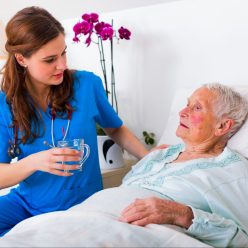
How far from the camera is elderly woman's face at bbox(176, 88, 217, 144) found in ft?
5.59

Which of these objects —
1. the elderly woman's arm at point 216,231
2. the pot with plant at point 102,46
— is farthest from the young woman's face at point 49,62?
the elderly woman's arm at point 216,231

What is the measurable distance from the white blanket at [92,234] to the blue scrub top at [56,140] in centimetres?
46

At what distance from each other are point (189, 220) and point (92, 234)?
0.33m

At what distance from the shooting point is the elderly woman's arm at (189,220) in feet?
4.36

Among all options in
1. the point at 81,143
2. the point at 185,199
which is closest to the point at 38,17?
the point at 81,143

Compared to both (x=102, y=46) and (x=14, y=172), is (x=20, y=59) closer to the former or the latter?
(x=14, y=172)

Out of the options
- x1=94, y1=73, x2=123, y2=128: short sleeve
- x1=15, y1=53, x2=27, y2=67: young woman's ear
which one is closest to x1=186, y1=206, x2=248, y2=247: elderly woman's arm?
x1=94, y1=73, x2=123, y2=128: short sleeve

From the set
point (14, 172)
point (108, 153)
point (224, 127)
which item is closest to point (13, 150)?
point (14, 172)

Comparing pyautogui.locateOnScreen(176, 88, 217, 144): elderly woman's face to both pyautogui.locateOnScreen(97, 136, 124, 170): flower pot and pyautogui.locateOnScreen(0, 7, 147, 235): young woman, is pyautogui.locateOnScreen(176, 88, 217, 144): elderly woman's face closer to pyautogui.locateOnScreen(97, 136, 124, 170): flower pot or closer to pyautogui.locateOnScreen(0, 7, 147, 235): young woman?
pyautogui.locateOnScreen(0, 7, 147, 235): young woman

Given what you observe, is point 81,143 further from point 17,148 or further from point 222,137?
point 222,137

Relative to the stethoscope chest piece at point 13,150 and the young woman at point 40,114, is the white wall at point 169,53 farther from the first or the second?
the stethoscope chest piece at point 13,150

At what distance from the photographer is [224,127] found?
1.71 meters

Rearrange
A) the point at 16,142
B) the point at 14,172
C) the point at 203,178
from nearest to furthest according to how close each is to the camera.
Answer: the point at 203,178
the point at 14,172
the point at 16,142

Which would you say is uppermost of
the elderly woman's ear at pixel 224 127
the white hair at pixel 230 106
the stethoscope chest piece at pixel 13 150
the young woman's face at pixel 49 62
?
the young woman's face at pixel 49 62
